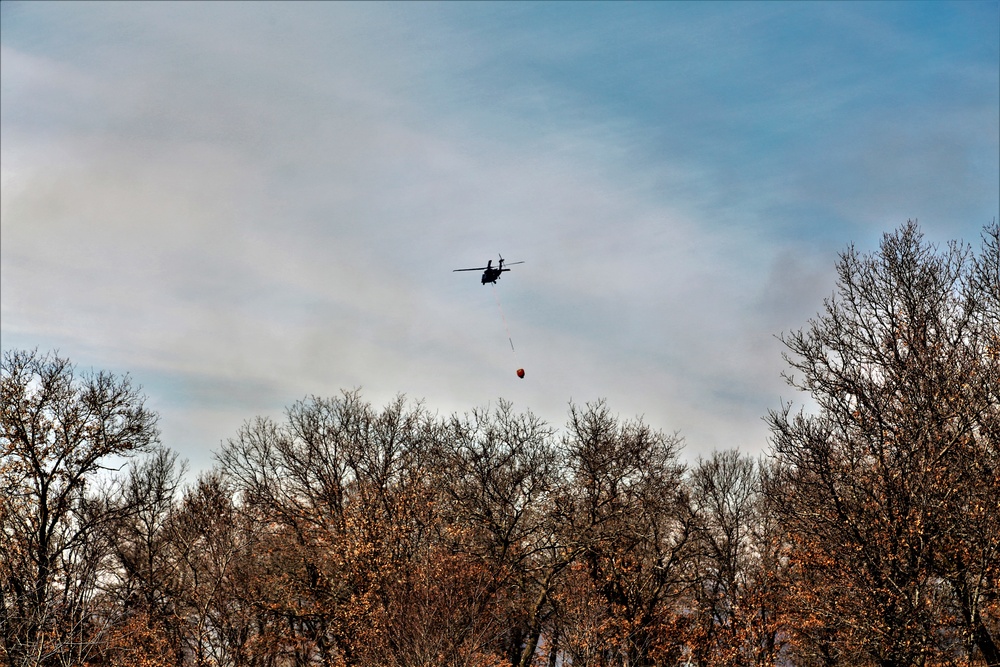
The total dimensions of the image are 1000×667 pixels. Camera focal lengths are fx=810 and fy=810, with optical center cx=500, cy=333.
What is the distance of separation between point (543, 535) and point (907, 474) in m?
18.8

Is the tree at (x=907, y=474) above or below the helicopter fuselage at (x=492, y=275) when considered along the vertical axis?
below

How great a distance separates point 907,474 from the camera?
1009 inches

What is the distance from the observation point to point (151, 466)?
53.8 meters

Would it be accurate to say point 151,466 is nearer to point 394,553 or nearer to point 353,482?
point 353,482

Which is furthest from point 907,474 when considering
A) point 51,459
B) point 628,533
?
point 51,459

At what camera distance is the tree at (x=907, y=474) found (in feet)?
81.1

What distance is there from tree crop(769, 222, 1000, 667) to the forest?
96 millimetres

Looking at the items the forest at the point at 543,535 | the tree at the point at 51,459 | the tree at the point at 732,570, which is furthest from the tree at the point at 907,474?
the tree at the point at 51,459

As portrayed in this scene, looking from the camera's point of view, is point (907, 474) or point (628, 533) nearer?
point (907, 474)

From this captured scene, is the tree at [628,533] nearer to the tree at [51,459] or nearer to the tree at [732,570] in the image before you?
the tree at [732,570]

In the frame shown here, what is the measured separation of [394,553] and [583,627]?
8011 mm

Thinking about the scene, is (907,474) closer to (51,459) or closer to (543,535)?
(543,535)

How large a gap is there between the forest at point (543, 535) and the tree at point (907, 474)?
0.31 feet

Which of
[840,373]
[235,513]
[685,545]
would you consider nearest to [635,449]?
[685,545]
